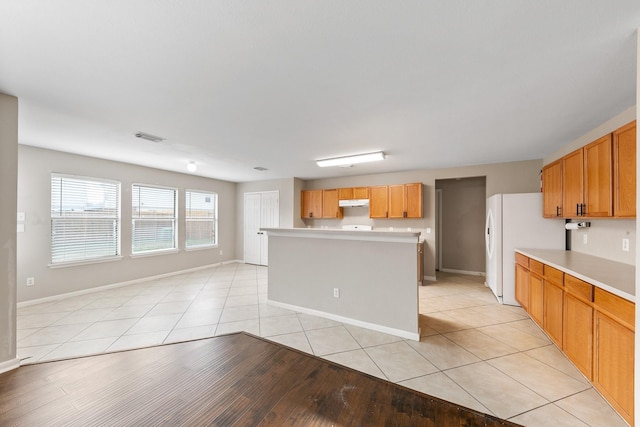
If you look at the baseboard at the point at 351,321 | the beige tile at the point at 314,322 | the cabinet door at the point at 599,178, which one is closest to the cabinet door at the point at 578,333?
the cabinet door at the point at 599,178

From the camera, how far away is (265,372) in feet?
5.92

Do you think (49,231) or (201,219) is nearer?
(49,231)

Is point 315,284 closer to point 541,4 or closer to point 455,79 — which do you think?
point 455,79

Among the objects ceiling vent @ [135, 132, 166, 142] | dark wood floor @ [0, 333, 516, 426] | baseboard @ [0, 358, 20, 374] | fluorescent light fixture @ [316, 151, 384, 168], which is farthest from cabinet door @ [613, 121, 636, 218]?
baseboard @ [0, 358, 20, 374]

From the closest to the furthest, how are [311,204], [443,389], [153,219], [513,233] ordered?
[443,389] → [513,233] → [153,219] → [311,204]

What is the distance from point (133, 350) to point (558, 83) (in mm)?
4210

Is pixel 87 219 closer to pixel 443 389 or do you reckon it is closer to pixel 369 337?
pixel 369 337

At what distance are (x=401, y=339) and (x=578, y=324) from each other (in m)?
1.56

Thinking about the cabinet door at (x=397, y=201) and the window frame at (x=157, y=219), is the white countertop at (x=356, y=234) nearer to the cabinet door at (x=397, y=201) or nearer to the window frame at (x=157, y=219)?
the cabinet door at (x=397, y=201)

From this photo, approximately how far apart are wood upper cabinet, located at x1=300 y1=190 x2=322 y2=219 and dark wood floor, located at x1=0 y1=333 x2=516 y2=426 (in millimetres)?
4689

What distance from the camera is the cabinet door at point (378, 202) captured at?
5684 mm

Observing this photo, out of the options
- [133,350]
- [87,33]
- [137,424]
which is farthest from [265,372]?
[87,33]

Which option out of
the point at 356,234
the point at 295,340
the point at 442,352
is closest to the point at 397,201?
the point at 356,234

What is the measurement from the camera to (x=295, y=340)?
8.96 ft
